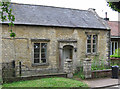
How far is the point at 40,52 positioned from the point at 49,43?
110 cm

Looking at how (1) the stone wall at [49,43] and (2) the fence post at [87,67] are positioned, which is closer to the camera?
(2) the fence post at [87,67]

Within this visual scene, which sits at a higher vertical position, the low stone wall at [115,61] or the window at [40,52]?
the window at [40,52]

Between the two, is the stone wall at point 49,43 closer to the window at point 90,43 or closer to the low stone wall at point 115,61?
the window at point 90,43

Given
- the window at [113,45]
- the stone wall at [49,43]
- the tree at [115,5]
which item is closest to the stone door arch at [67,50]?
the stone wall at [49,43]

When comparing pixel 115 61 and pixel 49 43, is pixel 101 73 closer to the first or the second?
pixel 49 43

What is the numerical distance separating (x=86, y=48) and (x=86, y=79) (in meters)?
4.23

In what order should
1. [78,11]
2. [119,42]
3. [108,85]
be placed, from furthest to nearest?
[119,42], [78,11], [108,85]

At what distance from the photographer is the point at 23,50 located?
13.5 metres

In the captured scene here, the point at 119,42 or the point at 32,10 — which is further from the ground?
the point at 32,10

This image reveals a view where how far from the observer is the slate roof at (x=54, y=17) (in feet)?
47.0

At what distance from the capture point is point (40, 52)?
14227 mm

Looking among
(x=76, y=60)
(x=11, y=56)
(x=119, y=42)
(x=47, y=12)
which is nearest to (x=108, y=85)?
(x=76, y=60)

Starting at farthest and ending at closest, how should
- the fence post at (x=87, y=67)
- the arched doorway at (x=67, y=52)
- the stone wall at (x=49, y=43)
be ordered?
the arched doorway at (x=67, y=52) < the stone wall at (x=49, y=43) < the fence post at (x=87, y=67)

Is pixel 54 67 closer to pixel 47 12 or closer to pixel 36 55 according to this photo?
pixel 36 55
